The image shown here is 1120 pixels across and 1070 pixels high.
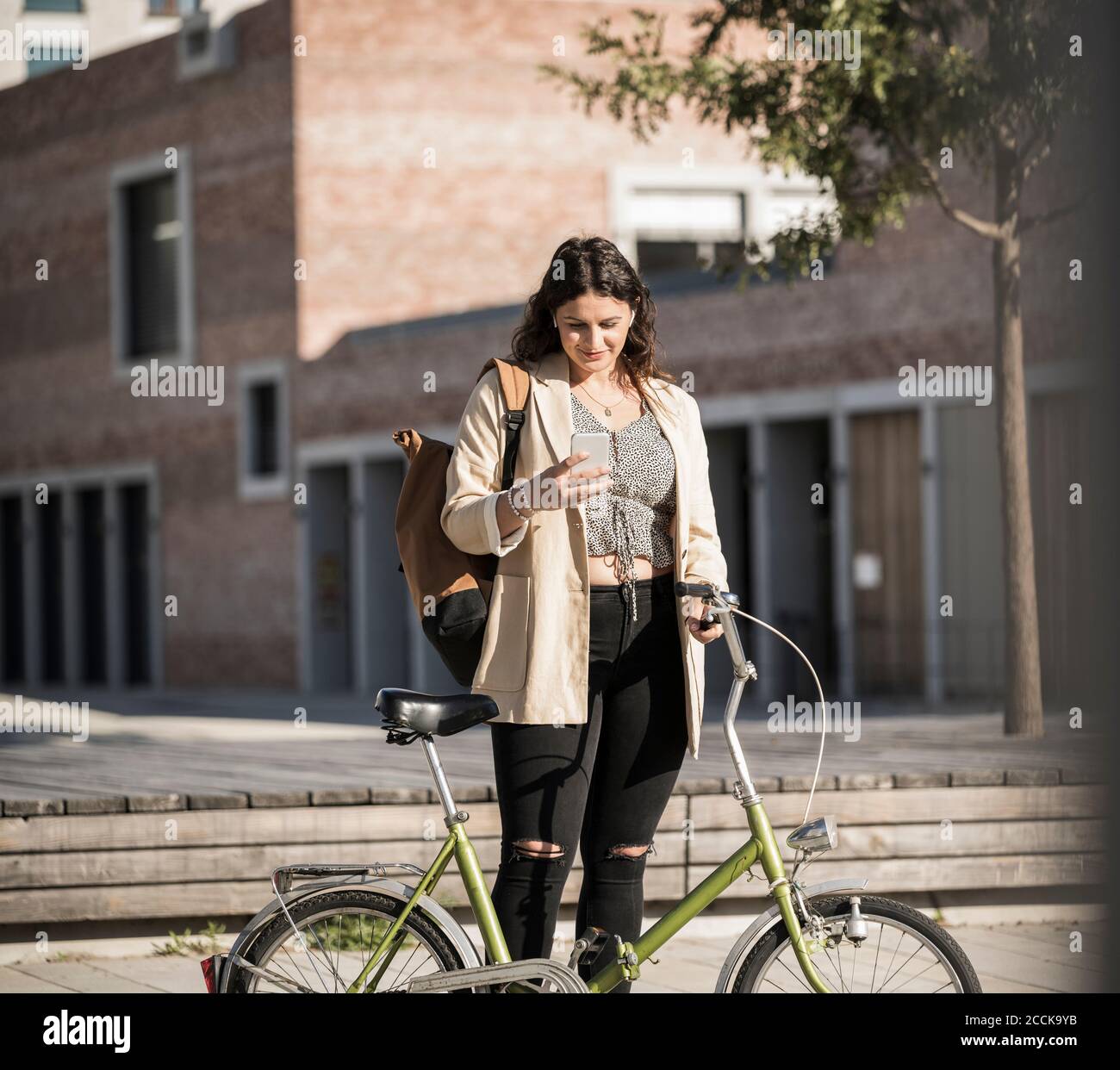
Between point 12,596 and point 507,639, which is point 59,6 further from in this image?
point 507,639

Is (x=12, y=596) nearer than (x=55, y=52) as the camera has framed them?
No

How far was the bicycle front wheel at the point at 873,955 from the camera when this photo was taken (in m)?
4.05

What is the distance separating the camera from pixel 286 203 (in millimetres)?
29109

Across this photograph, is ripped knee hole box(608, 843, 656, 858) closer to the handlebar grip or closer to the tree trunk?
the handlebar grip

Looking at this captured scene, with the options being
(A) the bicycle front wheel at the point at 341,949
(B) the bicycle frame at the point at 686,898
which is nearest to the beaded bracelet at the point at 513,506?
(B) the bicycle frame at the point at 686,898

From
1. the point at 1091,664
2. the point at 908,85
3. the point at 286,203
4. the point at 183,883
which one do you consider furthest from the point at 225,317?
the point at 1091,664

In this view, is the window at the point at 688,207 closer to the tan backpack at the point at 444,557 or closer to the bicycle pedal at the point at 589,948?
the tan backpack at the point at 444,557

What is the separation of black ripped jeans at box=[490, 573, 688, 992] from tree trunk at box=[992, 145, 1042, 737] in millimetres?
6995

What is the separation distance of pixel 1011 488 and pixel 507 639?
8236 mm

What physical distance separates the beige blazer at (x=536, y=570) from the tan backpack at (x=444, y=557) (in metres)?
0.03

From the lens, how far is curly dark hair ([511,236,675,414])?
13.9ft

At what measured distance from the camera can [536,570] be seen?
4.17 meters

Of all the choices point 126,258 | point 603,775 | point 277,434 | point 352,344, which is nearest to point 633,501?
point 603,775

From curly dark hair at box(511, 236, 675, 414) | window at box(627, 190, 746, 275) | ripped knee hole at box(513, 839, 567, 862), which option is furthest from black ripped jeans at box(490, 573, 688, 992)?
window at box(627, 190, 746, 275)
